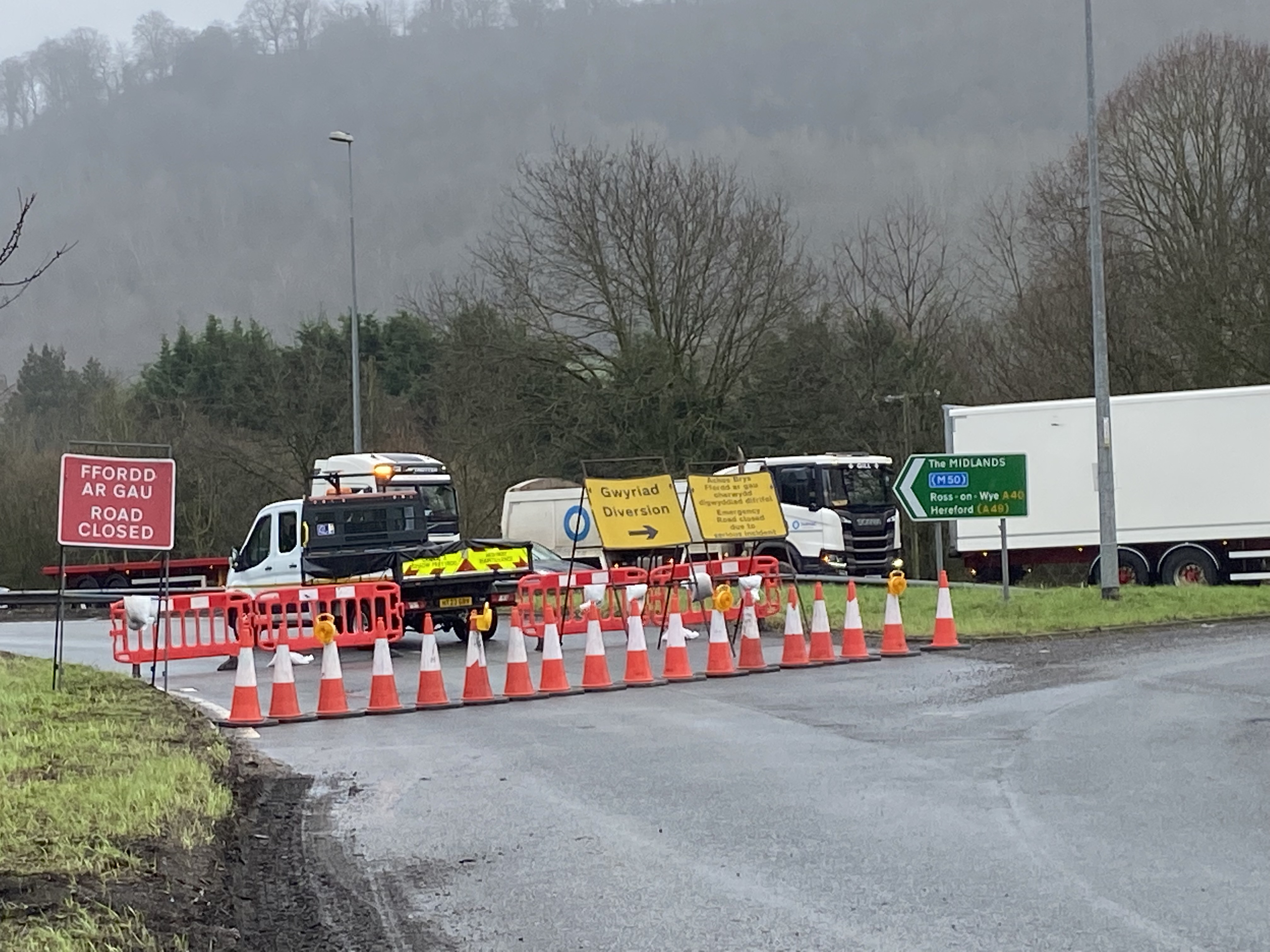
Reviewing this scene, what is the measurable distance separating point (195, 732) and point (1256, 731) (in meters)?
7.81

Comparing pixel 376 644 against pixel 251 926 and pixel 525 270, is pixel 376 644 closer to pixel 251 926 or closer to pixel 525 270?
pixel 251 926

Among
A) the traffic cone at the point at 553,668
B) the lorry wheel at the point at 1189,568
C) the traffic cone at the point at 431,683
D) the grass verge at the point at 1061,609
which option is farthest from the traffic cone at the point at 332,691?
the lorry wheel at the point at 1189,568

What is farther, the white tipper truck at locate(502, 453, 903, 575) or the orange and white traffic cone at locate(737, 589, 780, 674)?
the white tipper truck at locate(502, 453, 903, 575)

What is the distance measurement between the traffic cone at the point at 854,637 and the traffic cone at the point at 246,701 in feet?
20.8

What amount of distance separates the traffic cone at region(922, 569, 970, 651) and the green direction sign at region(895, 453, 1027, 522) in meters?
4.01

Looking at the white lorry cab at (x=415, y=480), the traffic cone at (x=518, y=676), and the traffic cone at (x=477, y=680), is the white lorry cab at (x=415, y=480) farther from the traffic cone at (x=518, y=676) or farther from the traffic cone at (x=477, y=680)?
the traffic cone at (x=477, y=680)

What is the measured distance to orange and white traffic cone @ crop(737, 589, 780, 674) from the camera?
16.1 meters

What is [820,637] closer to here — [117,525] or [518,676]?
[518,676]

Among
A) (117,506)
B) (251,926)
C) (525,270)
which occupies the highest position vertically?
(525,270)

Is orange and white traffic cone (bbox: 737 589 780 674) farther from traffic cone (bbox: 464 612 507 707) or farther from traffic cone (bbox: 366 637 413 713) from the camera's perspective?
traffic cone (bbox: 366 637 413 713)

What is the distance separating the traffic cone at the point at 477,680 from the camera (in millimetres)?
14102

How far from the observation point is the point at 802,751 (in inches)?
415

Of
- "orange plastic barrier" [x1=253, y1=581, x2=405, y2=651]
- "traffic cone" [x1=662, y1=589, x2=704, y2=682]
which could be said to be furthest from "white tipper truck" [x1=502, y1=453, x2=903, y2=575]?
"traffic cone" [x1=662, y1=589, x2=704, y2=682]

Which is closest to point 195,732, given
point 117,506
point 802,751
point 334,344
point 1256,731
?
point 117,506
